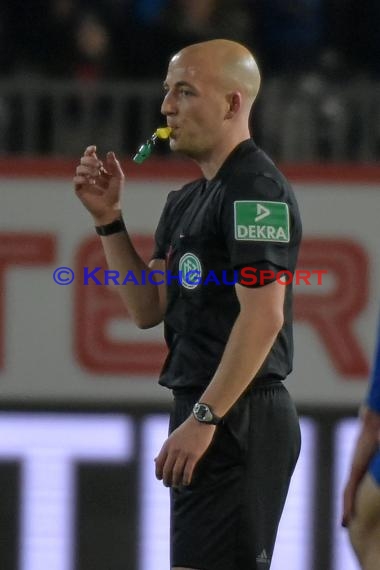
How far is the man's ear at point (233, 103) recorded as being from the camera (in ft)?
10.5

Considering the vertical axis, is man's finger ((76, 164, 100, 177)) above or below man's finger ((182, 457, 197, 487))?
above

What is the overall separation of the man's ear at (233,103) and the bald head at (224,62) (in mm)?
14

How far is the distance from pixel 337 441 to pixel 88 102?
1.63 m

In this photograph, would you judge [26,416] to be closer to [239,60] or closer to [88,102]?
[88,102]

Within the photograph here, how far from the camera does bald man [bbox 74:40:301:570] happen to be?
308 cm

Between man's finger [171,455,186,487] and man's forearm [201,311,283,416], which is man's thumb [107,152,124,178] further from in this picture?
man's finger [171,455,186,487]

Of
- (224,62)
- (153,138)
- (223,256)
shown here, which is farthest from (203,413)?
(224,62)

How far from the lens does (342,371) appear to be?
510cm

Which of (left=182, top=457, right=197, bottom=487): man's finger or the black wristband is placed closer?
(left=182, top=457, right=197, bottom=487): man's finger

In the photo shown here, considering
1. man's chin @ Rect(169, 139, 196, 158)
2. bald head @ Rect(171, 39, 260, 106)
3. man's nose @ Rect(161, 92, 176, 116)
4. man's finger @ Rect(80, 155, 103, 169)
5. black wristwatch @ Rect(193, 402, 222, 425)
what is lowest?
black wristwatch @ Rect(193, 402, 222, 425)

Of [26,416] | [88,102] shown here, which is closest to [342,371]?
[26,416]

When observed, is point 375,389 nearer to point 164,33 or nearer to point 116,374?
point 116,374

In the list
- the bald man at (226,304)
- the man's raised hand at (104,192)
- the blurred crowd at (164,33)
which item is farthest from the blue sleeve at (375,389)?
the blurred crowd at (164,33)

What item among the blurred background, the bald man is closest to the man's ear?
the bald man
